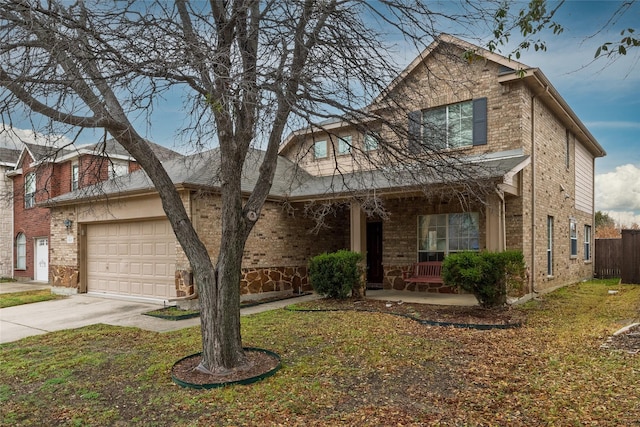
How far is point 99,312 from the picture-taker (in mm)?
10312

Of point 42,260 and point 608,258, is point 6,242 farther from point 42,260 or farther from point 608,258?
point 608,258

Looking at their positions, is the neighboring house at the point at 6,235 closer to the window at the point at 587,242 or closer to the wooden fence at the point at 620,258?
the window at the point at 587,242

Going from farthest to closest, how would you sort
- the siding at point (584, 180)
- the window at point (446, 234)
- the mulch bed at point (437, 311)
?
1. the siding at point (584, 180)
2. the window at point (446, 234)
3. the mulch bed at point (437, 311)

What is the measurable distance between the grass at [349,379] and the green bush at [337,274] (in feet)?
9.56

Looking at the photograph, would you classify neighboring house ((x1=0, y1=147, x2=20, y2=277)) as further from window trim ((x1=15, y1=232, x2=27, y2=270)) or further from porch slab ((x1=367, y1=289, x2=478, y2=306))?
porch slab ((x1=367, y1=289, x2=478, y2=306))

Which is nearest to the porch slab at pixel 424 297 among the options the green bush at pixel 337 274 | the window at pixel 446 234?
the green bush at pixel 337 274

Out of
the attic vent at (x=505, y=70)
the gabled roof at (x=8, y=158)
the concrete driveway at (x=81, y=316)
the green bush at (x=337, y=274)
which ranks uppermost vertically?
the attic vent at (x=505, y=70)

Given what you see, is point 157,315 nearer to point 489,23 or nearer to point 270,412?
point 270,412

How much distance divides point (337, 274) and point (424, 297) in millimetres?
2636

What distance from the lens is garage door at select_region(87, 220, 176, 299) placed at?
1116 cm

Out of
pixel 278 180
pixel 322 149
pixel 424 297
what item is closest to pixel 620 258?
pixel 424 297

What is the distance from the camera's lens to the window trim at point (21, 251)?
2045 cm

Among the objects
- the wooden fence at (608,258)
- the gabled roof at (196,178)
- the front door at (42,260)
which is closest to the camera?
the gabled roof at (196,178)

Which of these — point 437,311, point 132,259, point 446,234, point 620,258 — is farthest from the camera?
point 620,258
